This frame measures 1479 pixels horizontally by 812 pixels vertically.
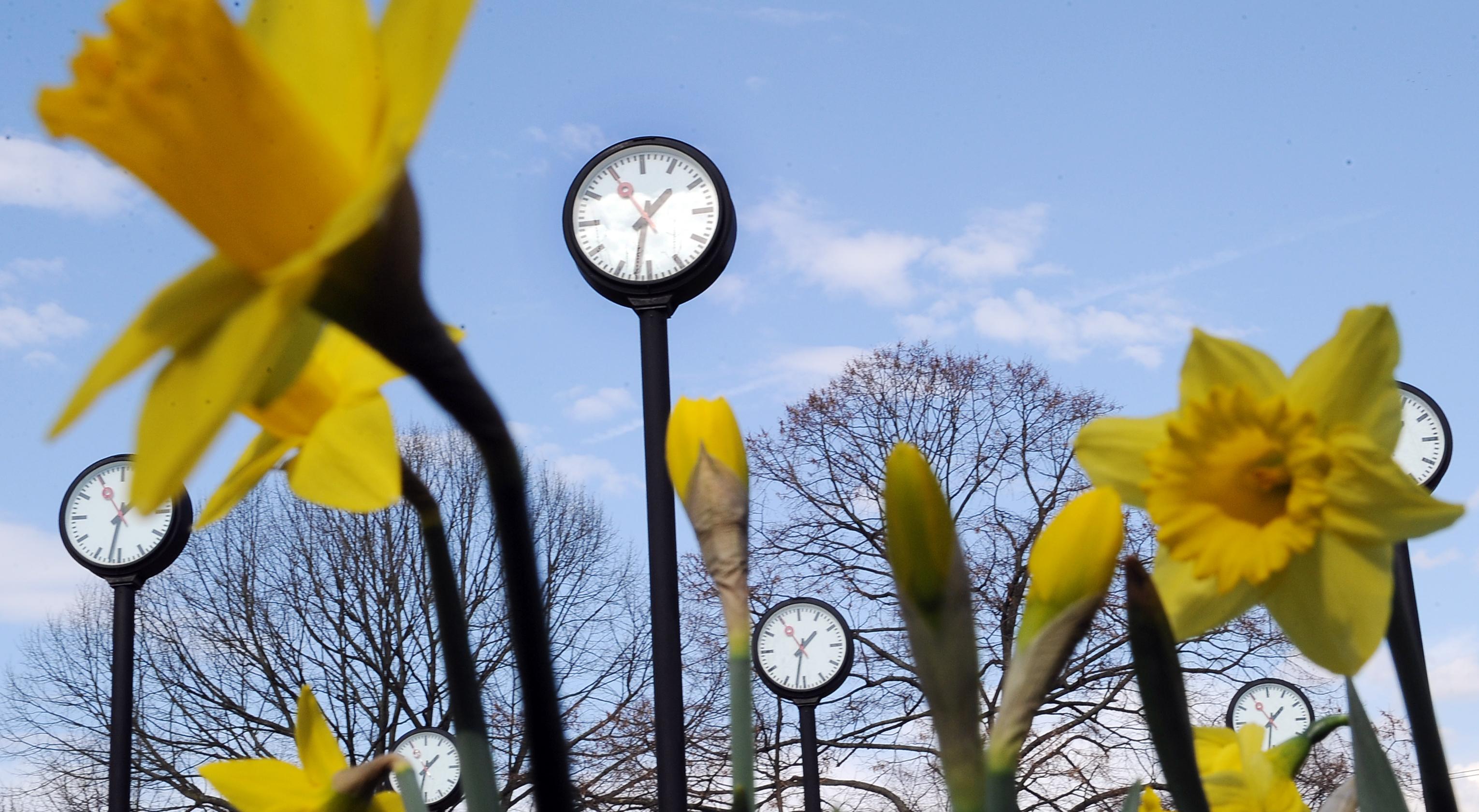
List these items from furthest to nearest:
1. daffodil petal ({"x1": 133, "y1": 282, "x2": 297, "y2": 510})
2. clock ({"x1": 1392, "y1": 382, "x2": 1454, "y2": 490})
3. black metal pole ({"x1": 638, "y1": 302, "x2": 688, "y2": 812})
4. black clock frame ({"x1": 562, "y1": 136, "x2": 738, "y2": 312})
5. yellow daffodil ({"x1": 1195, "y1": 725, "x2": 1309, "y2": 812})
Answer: clock ({"x1": 1392, "y1": 382, "x2": 1454, "y2": 490})
black clock frame ({"x1": 562, "y1": 136, "x2": 738, "y2": 312})
black metal pole ({"x1": 638, "y1": 302, "x2": 688, "y2": 812})
yellow daffodil ({"x1": 1195, "y1": 725, "x2": 1309, "y2": 812})
daffodil petal ({"x1": 133, "y1": 282, "x2": 297, "y2": 510})

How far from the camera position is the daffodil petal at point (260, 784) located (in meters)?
0.43

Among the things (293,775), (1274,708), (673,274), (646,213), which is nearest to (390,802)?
(293,775)

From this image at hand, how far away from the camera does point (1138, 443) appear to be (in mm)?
417

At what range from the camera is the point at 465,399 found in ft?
0.64

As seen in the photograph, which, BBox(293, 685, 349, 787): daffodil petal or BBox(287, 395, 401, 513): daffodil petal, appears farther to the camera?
BBox(293, 685, 349, 787): daffodil petal

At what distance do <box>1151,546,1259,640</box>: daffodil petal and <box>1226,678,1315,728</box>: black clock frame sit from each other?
839cm

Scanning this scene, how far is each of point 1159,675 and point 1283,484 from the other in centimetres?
22

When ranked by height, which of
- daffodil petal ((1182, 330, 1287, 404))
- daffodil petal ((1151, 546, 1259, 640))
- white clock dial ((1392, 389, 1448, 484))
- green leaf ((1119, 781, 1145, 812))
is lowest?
green leaf ((1119, 781, 1145, 812))

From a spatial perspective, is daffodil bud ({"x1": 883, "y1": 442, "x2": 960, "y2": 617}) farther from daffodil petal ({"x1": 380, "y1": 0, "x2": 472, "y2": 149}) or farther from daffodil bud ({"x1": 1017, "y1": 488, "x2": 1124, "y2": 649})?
daffodil petal ({"x1": 380, "y1": 0, "x2": 472, "y2": 149})

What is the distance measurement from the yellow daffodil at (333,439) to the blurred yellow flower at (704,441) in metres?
0.08

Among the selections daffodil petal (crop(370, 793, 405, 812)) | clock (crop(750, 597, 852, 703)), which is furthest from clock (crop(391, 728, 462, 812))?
daffodil petal (crop(370, 793, 405, 812))

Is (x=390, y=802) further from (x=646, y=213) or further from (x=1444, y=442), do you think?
(x=1444, y=442)

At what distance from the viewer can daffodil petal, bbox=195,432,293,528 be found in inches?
12.1

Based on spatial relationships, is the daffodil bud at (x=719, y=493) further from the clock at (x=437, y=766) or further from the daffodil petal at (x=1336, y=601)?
the clock at (x=437, y=766)
